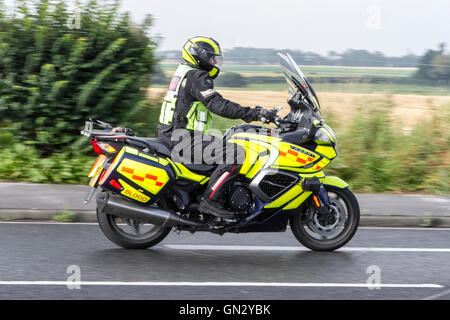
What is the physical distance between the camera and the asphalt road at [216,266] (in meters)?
5.55

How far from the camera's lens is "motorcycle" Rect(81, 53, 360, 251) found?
6438 mm

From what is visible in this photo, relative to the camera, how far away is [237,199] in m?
6.57

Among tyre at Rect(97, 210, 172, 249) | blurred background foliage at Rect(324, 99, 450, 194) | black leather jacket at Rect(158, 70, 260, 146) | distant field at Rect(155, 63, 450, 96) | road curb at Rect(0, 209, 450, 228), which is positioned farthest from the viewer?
distant field at Rect(155, 63, 450, 96)

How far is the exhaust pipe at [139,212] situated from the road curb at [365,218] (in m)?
1.59

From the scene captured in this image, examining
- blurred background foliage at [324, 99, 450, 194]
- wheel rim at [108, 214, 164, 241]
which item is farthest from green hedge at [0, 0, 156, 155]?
wheel rim at [108, 214, 164, 241]

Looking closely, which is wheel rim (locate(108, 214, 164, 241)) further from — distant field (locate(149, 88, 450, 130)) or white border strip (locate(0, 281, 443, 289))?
distant field (locate(149, 88, 450, 130))

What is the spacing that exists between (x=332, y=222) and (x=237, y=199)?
39.7 inches

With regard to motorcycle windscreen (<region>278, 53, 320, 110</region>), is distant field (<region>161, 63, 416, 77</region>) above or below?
below

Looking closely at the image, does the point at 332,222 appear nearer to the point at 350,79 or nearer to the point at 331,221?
the point at 331,221

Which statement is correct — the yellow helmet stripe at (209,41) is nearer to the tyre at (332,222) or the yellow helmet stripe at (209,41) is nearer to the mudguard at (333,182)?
the mudguard at (333,182)

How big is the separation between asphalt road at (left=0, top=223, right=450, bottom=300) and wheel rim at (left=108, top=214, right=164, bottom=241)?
0.51 feet

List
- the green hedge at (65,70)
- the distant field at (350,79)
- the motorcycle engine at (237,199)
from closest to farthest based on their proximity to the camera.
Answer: the motorcycle engine at (237,199) → the green hedge at (65,70) → the distant field at (350,79)

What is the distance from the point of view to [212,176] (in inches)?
255

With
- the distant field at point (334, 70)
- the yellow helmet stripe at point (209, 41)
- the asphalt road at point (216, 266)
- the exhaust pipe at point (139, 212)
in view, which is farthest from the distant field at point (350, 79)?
the exhaust pipe at point (139, 212)
